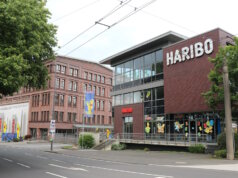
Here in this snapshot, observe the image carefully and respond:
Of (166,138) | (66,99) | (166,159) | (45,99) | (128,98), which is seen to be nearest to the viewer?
(166,159)

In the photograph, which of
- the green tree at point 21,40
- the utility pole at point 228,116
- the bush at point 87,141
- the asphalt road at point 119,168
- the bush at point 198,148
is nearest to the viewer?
the asphalt road at point 119,168

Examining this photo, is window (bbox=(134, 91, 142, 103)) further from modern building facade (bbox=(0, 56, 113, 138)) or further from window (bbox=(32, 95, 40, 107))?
window (bbox=(32, 95, 40, 107))

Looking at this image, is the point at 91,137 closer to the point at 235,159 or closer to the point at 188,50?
the point at 188,50

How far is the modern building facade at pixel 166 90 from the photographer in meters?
26.7

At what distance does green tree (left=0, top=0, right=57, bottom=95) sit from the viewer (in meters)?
12.9

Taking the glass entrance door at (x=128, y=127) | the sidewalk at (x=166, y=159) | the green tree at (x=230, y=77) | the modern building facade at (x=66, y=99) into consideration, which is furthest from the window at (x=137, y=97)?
the modern building facade at (x=66, y=99)

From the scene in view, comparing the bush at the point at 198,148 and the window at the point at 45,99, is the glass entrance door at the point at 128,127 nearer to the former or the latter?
the bush at the point at 198,148

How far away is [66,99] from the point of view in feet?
204

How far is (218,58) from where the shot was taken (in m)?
21.5

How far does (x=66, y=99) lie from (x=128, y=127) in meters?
29.2

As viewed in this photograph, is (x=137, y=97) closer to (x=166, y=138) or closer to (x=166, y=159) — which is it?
(x=166, y=138)

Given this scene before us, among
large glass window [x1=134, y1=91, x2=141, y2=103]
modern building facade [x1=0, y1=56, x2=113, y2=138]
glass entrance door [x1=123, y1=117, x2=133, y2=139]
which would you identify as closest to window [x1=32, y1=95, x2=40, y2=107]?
modern building facade [x1=0, y1=56, x2=113, y2=138]

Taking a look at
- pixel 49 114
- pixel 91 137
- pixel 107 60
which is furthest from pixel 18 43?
pixel 49 114

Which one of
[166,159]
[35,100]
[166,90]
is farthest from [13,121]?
[166,159]
